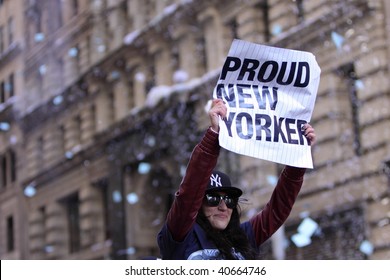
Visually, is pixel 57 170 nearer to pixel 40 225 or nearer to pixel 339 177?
pixel 40 225

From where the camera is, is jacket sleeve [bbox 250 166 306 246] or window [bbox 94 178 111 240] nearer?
jacket sleeve [bbox 250 166 306 246]

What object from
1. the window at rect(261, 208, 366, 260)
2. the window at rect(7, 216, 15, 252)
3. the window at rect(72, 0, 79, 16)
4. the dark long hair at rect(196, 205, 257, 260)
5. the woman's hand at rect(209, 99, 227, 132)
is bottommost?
the dark long hair at rect(196, 205, 257, 260)

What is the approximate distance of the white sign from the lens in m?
2.97

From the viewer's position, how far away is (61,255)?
54.0ft

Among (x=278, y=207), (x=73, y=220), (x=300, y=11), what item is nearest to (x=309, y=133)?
(x=278, y=207)

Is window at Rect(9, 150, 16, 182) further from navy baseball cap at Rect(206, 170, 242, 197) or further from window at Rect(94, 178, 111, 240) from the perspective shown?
navy baseball cap at Rect(206, 170, 242, 197)

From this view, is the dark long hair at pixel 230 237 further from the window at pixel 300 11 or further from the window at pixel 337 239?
the window at pixel 300 11

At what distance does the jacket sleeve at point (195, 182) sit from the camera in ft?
9.24

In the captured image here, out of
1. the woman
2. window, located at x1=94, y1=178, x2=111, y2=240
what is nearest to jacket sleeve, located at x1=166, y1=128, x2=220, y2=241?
the woman

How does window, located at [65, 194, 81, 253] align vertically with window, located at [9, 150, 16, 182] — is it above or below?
below

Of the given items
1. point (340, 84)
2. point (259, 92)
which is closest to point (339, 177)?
point (340, 84)

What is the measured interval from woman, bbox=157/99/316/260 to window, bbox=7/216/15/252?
13.3 m

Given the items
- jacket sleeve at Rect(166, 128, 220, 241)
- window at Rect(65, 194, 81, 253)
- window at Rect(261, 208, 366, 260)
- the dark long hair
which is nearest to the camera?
jacket sleeve at Rect(166, 128, 220, 241)

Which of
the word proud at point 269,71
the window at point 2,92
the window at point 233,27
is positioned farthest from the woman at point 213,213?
the window at point 2,92
